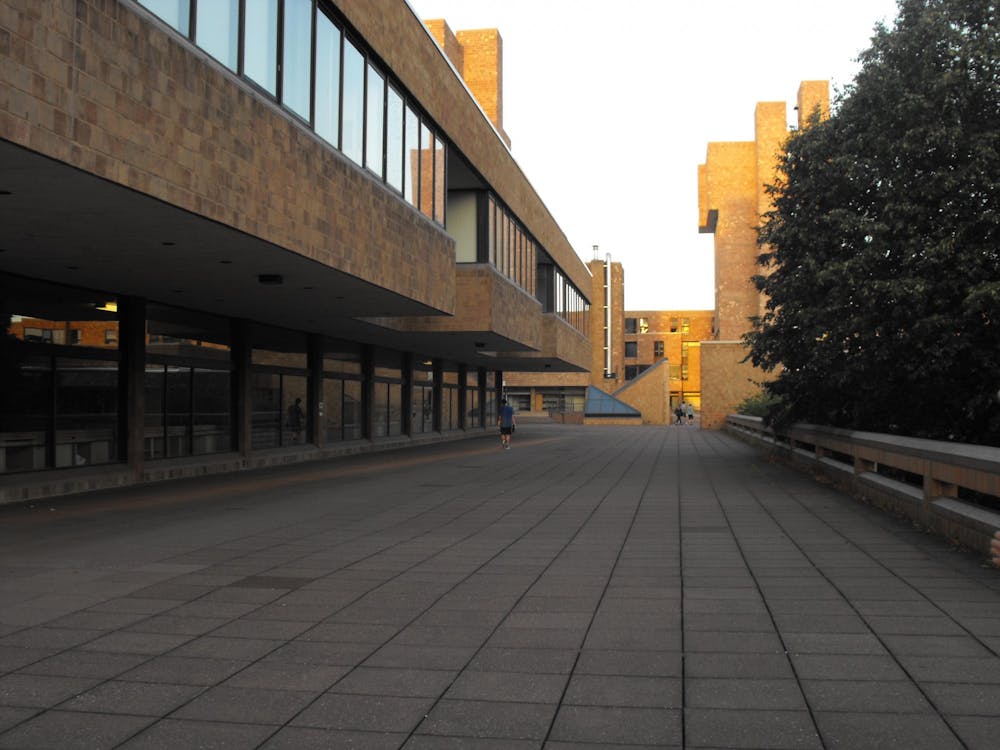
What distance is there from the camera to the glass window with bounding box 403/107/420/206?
62.2 feet

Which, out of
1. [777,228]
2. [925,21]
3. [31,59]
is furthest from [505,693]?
[777,228]

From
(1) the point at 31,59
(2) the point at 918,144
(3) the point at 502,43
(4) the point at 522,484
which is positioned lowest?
(4) the point at 522,484

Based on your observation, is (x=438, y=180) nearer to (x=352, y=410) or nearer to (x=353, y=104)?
(x=353, y=104)

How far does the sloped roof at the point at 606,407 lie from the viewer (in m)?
61.1

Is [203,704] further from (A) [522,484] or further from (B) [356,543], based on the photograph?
(A) [522,484]

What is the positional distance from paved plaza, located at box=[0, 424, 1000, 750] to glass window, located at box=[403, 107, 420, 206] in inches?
378

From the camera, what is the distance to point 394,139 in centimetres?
1811

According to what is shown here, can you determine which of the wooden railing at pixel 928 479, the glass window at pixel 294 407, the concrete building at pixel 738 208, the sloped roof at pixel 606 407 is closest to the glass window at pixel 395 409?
the glass window at pixel 294 407

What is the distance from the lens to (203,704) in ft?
13.8

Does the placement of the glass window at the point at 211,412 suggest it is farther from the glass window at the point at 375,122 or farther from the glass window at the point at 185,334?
the glass window at the point at 375,122

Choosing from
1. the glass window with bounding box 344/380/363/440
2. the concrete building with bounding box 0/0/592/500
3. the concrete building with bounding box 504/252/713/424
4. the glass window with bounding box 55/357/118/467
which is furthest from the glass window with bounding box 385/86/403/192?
the concrete building with bounding box 504/252/713/424

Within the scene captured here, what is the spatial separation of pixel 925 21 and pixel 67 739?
15.2 m

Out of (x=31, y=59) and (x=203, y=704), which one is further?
(x=31, y=59)

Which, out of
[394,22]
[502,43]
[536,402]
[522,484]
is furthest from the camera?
[536,402]
